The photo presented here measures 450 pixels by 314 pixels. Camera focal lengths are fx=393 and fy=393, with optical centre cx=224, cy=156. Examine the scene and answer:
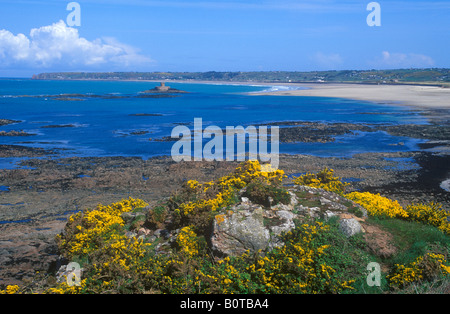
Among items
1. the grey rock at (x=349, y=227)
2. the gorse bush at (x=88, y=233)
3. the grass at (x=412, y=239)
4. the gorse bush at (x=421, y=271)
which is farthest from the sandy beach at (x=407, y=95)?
the gorse bush at (x=88, y=233)

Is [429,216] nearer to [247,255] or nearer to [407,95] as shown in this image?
[247,255]

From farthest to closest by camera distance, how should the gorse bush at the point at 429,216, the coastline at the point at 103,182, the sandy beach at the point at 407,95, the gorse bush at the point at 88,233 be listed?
1. the sandy beach at the point at 407,95
2. the coastline at the point at 103,182
3. the gorse bush at the point at 429,216
4. the gorse bush at the point at 88,233

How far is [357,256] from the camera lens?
8453 millimetres

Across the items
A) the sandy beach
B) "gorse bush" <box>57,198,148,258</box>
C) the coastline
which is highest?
the sandy beach

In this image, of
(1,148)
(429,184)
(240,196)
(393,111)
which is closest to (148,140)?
(1,148)

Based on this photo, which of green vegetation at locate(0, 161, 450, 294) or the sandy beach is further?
the sandy beach

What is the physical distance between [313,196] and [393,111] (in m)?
59.4

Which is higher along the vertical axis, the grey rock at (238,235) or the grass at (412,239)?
the grey rock at (238,235)

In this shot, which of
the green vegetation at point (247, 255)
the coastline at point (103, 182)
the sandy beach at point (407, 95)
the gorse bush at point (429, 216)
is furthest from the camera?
the sandy beach at point (407, 95)

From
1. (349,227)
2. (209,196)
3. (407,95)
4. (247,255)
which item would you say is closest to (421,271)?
(349,227)

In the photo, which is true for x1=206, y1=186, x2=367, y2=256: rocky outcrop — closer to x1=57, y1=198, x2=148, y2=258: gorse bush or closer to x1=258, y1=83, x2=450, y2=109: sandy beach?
x1=57, y1=198, x2=148, y2=258: gorse bush

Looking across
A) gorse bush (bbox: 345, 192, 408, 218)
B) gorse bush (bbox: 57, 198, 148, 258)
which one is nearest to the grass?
gorse bush (bbox: 345, 192, 408, 218)

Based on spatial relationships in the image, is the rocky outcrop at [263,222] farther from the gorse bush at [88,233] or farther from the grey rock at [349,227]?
the gorse bush at [88,233]
